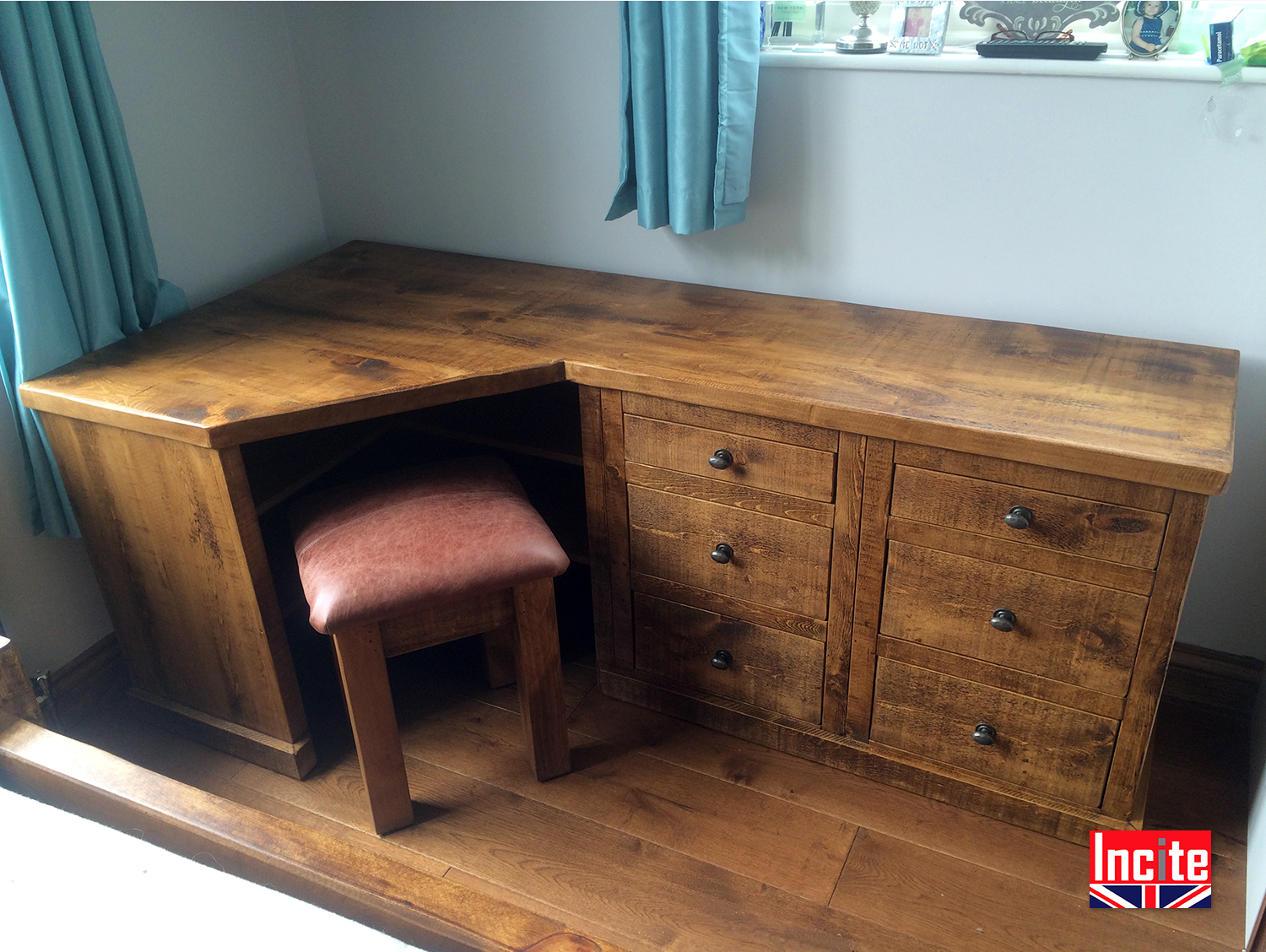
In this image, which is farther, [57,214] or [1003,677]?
[57,214]

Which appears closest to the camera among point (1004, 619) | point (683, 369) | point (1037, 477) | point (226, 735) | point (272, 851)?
point (272, 851)

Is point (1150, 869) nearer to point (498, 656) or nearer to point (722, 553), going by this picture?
point (722, 553)

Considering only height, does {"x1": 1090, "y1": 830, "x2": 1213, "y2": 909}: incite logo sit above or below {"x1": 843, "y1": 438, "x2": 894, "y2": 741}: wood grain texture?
below

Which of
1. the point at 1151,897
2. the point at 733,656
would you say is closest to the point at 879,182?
the point at 733,656

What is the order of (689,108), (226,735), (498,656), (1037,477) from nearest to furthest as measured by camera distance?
(1037,477)
(689,108)
(226,735)
(498,656)

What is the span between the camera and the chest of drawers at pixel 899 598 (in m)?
1.42

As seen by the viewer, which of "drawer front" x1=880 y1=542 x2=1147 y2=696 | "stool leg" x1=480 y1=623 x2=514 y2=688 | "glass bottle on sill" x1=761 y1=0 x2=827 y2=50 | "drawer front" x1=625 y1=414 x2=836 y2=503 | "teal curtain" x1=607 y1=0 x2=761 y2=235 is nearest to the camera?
"drawer front" x1=880 y1=542 x2=1147 y2=696

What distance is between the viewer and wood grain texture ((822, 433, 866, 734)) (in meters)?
1.51

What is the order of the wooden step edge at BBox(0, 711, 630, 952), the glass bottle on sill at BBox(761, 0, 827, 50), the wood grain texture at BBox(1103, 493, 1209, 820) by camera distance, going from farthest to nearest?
the glass bottle on sill at BBox(761, 0, 827, 50) → the wood grain texture at BBox(1103, 493, 1209, 820) → the wooden step edge at BBox(0, 711, 630, 952)

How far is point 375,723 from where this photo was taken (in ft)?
5.18

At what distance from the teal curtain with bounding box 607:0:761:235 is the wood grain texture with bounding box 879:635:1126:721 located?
0.81 meters

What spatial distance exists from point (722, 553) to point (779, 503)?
0.48 ft

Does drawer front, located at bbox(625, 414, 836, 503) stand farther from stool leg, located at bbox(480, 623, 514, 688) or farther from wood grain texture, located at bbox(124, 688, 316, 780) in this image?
wood grain texture, located at bbox(124, 688, 316, 780)

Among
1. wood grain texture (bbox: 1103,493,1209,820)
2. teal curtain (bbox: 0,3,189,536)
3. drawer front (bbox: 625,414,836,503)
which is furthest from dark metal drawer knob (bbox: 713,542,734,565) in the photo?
teal curtain (bbox: 0,3,189,536)
